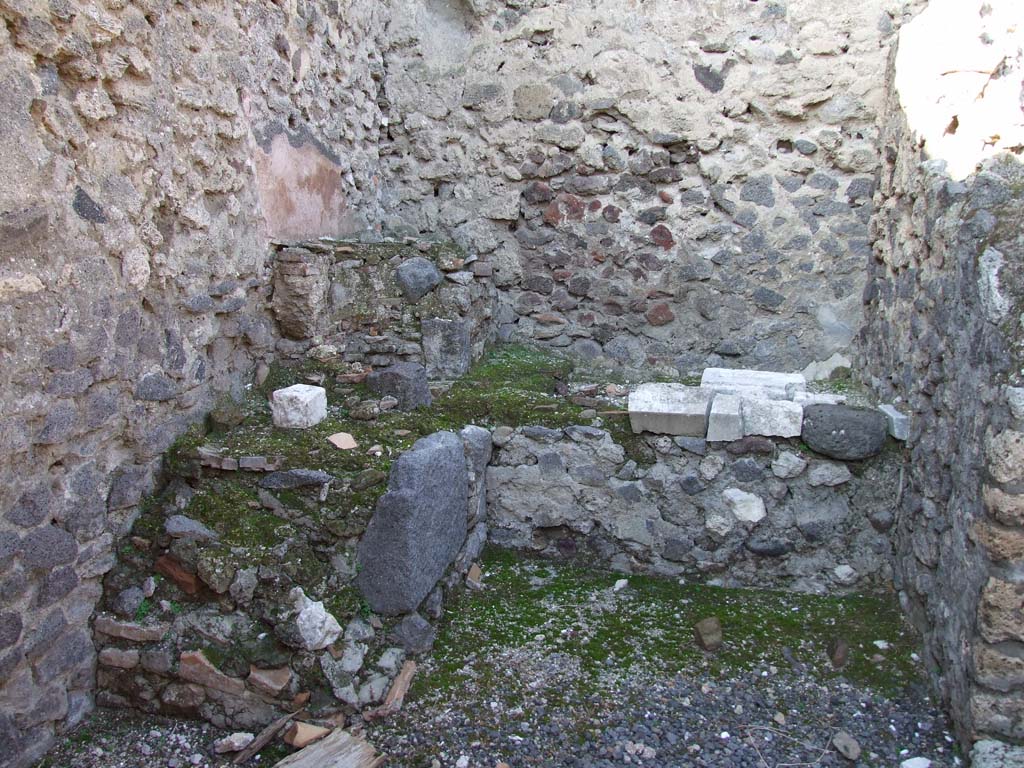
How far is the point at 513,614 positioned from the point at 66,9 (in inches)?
91.0

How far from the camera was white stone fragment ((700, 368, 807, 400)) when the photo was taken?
10.5 feet

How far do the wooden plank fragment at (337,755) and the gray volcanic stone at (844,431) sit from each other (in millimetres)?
1845

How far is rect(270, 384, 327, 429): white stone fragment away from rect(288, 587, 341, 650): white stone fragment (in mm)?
740

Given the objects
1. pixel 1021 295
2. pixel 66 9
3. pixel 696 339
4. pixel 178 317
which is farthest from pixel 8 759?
pixel 696 339

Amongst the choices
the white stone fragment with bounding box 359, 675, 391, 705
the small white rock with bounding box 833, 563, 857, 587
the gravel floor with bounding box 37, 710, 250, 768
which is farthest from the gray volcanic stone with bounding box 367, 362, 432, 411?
the small white rock with bounding box 833, 563, 857, 587

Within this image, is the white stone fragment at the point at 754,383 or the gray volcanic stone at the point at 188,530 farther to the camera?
the white stone fragment at the point at 754,383

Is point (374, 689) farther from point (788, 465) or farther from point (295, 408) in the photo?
point (788, 465)

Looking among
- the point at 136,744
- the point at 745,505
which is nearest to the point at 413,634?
the point at 136,744

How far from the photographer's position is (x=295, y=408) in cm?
297

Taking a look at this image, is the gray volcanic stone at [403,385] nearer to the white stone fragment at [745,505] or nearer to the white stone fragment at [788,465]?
the white stone fragment at [745,505]

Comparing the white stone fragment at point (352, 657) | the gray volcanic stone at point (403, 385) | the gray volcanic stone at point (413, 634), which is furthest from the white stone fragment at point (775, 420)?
the white stone fragment at point (352, 657)

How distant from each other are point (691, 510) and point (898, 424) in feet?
2.62

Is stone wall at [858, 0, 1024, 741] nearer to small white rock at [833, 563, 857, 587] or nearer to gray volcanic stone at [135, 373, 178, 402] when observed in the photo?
small white rock at [833, 563, 857, 587]

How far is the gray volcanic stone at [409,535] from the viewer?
8.37ft
